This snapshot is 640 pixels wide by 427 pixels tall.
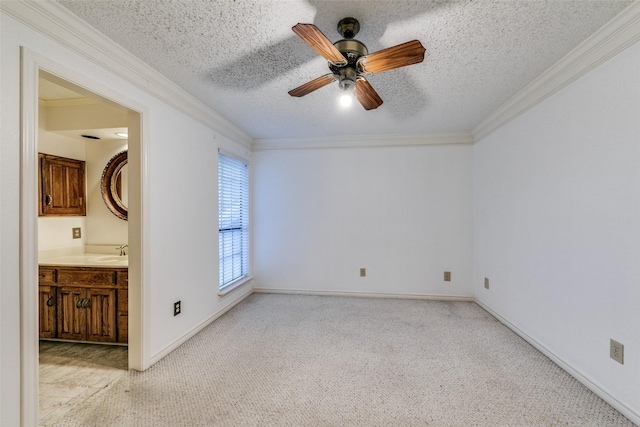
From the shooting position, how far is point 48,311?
255 centimetres

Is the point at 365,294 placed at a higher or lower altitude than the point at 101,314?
lower

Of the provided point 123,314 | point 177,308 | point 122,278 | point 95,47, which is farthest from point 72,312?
point 95,47

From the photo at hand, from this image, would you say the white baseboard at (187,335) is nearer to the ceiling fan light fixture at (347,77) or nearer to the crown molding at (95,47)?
the crown molding at (95,47)

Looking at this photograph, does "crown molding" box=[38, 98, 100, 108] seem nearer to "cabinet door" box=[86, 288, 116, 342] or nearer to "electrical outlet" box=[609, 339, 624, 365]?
"cabinet door" box=[86, 288, 116, 342]

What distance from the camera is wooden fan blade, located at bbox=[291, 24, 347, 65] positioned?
1.27 meters

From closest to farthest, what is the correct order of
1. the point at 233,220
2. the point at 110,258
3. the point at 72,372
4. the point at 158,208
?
the point at 72,372 → the point at 158,208 → the point at 110,258 → the point at 233,220

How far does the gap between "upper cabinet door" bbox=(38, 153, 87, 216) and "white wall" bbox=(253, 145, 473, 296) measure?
209cm

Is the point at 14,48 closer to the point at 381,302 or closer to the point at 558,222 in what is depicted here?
the point at 558,222

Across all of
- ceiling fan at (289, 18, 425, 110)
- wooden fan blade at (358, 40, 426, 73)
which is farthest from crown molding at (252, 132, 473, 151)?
wooden fan blade at (358, 40, 426, 73)

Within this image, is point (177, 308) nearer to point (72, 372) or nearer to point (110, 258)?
point (72, 372)

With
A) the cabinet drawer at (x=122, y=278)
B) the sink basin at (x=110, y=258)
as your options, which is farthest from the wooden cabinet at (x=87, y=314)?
the sink basin at (x=110, y=258)

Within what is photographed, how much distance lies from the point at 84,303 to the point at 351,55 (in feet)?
10.0

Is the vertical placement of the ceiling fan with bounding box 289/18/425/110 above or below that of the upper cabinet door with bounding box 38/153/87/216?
above

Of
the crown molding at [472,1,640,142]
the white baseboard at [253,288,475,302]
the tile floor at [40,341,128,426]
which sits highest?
the crown molding at [472,1,640,142]
